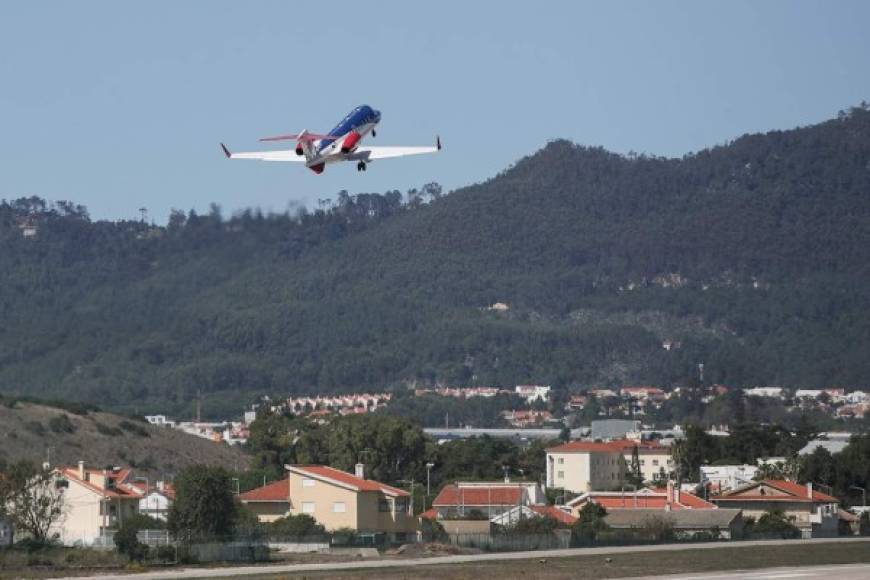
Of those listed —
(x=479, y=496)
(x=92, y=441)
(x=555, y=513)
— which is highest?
(x=92, y=441)

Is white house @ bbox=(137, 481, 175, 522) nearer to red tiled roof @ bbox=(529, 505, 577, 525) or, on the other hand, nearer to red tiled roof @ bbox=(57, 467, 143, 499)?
red tiled roof @ bbox=(57, 467, 143, 499)

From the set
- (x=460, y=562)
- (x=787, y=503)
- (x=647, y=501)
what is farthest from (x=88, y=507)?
(x=787, y=503)

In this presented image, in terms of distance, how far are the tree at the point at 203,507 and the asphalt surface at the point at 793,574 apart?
34829 mm

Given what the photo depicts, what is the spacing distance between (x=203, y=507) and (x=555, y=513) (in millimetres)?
30701

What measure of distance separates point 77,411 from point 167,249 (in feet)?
124

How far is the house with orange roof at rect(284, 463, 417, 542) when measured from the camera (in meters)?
125

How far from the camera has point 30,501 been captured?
12088 cm

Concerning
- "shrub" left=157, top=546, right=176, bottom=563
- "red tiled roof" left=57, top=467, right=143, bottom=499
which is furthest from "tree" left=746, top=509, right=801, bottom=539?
"shrub" left=157, top=546, right=176, bottom=563

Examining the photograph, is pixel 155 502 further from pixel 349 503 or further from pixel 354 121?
pixel 354 121

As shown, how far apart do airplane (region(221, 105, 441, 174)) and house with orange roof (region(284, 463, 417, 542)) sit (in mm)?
31967

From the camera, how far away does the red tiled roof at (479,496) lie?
145m

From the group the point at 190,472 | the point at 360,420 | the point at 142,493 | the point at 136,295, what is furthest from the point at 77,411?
the point at 190,472

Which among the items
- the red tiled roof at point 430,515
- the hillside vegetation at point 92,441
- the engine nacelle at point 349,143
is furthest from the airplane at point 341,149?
the hillside vegetation at point 92,441

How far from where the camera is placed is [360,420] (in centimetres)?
19600
